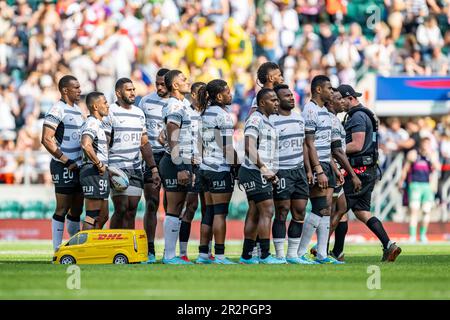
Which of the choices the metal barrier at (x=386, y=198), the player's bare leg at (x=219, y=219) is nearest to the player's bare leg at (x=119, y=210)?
the player's bare leg at (x=219, y=219)

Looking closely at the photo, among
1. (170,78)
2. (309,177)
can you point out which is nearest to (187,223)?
(309,177)

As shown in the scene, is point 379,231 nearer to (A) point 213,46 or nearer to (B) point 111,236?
(B) point 111,236

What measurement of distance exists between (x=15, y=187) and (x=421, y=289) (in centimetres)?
1539

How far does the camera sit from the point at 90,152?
1702 cm

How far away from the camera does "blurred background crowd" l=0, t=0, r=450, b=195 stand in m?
29.4

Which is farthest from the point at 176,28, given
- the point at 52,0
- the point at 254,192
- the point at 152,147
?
the point at 254,192

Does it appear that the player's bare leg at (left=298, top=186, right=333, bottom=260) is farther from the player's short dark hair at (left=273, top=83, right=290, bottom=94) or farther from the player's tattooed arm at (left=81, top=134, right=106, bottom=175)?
the player's tattooed arm at (left=81, top=134, right=106, bottom=175)

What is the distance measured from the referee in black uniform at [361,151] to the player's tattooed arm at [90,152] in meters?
3.67

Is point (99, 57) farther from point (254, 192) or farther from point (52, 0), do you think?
point (254, 192)

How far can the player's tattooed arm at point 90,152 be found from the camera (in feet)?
55.9

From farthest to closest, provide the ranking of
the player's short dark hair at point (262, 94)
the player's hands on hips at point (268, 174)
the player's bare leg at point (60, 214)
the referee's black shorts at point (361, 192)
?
the referee's black shorts at point (361, 192)
the player's bare leg at point (60, 214)
the player's short dark hair at point (262, 94)
the player's hands on hips at point (268, 174)

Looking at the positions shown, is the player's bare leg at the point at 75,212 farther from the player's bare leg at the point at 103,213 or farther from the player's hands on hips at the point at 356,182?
the player's hands on hips at the point at 356,182

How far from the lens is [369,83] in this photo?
95.1 feet

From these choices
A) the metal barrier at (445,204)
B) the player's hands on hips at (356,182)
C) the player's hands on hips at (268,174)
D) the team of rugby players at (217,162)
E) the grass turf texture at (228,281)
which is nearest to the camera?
the grass turf texture at (228,281)
